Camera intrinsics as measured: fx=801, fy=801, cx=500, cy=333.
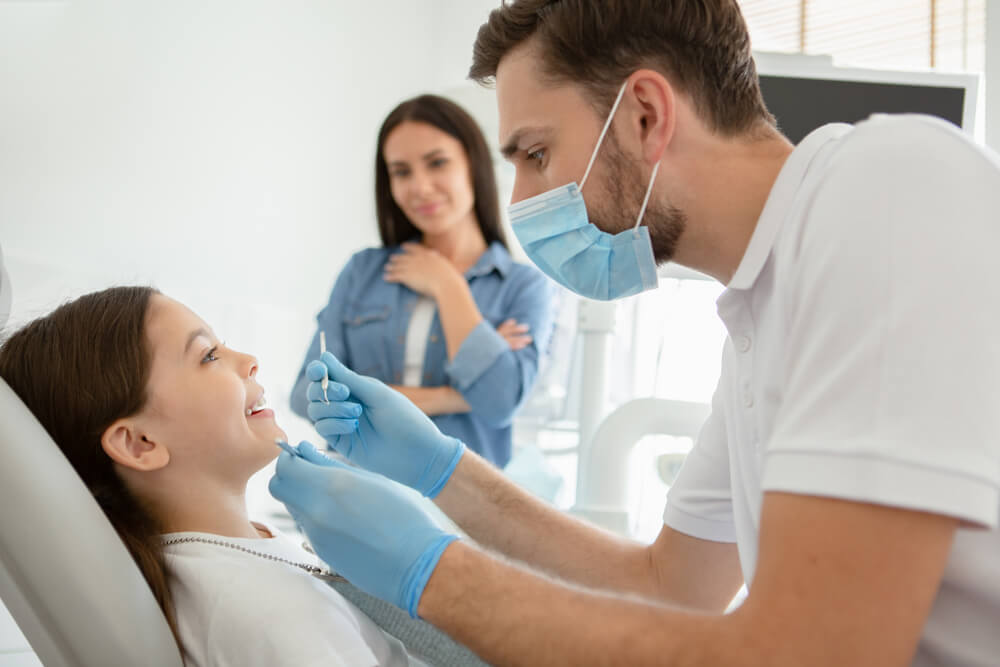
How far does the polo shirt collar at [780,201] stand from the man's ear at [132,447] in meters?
0.82

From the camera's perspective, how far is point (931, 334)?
679 millimetres

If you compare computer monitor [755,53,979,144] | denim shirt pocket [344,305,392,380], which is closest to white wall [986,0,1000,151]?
computer monitor [755,53,979,144]

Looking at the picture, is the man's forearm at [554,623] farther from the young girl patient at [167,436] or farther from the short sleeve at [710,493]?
the short sleeve at [710,493]

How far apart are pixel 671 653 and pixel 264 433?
2.37 feet

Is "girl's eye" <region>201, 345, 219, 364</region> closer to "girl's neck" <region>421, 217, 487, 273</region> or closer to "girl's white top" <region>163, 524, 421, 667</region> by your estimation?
→ "girl's white top" <region>163, 524, 421, 667</region>

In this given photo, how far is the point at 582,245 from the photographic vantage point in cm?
113

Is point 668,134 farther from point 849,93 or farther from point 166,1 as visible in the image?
point 166,1

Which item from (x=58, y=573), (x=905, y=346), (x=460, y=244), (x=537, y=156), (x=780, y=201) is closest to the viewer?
(x=905, y=346)

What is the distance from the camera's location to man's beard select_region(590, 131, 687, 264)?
42.0 inches

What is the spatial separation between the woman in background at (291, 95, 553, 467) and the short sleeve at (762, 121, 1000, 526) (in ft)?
4.20

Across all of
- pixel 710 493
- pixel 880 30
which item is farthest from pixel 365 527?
pixel 880 30

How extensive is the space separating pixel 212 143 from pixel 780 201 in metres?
2.06

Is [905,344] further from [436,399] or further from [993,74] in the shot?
[993,74]

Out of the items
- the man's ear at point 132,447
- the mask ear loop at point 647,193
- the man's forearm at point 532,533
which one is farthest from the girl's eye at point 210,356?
the mask ear loop at point 647,193
